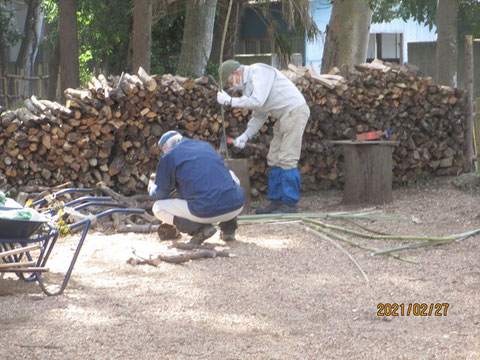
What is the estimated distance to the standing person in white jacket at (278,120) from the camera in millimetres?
8430

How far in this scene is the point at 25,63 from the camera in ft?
81.4

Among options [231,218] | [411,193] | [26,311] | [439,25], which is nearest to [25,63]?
[439,25]

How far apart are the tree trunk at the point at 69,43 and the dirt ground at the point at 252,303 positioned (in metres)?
5.68

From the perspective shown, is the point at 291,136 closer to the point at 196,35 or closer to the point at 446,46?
the point at 446,46

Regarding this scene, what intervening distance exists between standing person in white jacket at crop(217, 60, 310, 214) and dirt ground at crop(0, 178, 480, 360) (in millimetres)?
1141

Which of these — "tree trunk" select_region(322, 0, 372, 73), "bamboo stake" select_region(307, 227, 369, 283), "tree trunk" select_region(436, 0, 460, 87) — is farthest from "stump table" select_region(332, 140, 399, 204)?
"tree trunk" select_region(322, 0, 372, 73)

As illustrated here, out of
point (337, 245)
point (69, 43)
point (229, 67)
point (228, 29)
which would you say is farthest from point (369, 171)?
point (228, 29)

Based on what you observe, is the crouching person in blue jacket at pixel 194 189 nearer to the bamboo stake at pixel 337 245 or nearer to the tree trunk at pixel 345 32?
the bamboo stake at pixel 337 245

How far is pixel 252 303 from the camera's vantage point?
5145mm

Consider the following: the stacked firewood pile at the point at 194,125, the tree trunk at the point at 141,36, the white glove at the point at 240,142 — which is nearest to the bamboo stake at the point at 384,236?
the white glove at the point at 240,142

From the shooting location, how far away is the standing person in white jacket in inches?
332

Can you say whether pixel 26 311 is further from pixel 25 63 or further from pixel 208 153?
pixel 25 63

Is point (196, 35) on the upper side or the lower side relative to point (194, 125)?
upper
